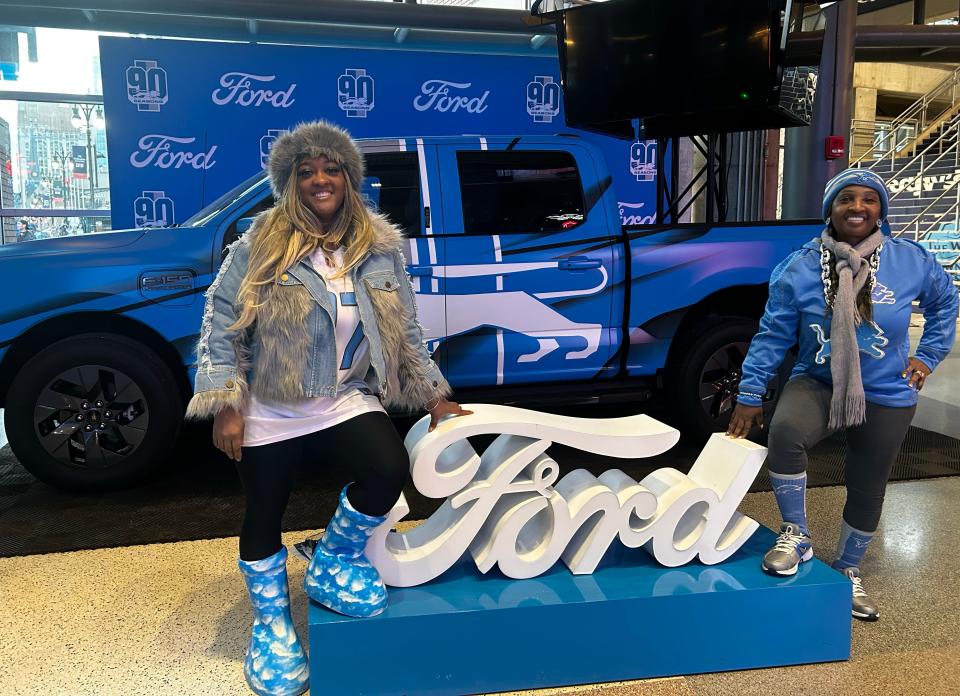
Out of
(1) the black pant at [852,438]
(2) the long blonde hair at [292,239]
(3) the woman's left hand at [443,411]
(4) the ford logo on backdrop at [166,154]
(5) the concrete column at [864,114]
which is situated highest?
(5) the concrete column at [864,114]

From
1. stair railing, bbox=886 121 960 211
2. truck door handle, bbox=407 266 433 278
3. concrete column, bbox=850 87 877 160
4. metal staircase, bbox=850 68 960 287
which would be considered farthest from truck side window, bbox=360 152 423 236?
concrete column, bbox=850 87 877 160

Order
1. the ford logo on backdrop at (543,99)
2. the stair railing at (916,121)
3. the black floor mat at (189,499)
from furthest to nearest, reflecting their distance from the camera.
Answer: the stair railing at (916,121) → the ford logo on backdrop at (543,99) → the black floor mat at (189,499)

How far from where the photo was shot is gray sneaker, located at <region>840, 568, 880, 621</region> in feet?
8.70

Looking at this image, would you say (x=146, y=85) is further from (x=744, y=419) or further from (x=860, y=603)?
(x=860, y=603)

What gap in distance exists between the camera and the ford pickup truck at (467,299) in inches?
150

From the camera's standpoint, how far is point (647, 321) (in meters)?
4.54

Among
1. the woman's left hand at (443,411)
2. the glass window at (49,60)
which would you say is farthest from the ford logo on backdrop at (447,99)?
the woman's left hand at (443,411)

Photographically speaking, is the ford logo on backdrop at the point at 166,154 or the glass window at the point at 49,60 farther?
the glass window at the point at 49,60

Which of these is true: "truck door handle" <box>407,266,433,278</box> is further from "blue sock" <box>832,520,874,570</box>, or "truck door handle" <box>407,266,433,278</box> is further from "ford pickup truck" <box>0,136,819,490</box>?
"blue sock" <box>832,520,874,570</box>

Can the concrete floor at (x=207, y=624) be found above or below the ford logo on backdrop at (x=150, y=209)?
below

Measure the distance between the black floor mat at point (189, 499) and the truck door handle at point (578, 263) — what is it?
3.57 ft

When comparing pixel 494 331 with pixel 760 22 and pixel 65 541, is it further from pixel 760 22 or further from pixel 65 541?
pixel 760 22

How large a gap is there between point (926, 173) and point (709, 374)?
14040mm

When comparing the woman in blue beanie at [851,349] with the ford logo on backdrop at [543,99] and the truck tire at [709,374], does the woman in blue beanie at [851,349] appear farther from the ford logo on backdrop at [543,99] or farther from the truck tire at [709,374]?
the ford logo on backdrop at [543,99]
